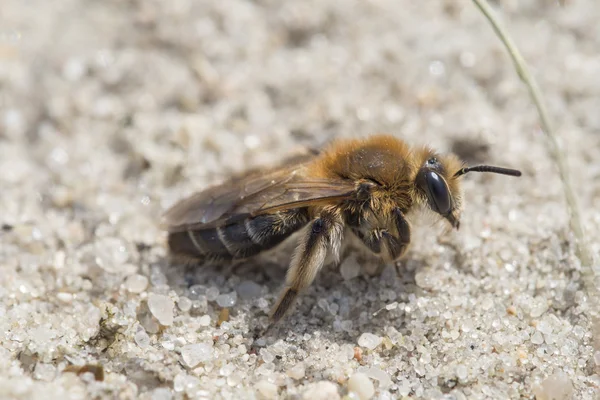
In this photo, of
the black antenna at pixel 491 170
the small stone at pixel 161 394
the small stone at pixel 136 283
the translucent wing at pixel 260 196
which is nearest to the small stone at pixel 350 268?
the translucent wing at pixel 260 196

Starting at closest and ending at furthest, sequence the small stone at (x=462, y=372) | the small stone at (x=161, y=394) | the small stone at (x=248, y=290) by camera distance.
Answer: the small stone at (x=161, y=394)
the small stone at (x=462, y=372)
the small stone at (x=248, y=290)

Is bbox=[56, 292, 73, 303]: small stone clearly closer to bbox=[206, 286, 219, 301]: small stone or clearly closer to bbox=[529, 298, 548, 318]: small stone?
bbox=[206, 286, 219, 301]: small stone

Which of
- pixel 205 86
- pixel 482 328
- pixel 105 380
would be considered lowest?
pixel 482 328

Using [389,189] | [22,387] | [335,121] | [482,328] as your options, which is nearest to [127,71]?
[335,121]

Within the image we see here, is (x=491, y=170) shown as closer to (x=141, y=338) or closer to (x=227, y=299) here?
(x=227, y=299)

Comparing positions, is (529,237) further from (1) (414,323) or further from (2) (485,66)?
(2) (485,66)

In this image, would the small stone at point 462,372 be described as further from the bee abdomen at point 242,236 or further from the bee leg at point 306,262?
the bee abdomen at point 242,236

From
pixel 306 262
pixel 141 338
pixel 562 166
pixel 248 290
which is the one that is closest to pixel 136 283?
pixel 141 338
